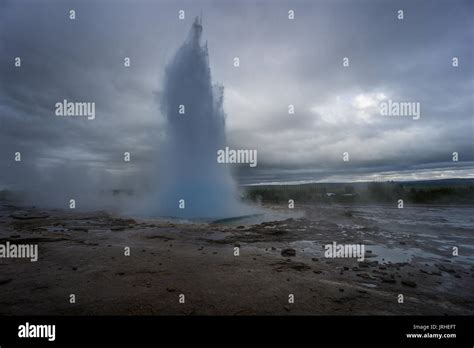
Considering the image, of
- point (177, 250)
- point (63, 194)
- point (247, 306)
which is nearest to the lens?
point (247, 306)

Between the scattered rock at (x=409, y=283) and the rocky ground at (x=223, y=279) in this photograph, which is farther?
the scattered rock at (x=409, y=283)

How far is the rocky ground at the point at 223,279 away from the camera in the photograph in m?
5.18

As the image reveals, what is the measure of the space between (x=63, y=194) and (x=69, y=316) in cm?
5729

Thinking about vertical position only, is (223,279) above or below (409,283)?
above

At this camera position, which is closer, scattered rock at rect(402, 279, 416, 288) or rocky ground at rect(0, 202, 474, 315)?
rocky ground at rect(0, 202, 474, 315)

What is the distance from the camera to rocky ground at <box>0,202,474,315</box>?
5.18 meters

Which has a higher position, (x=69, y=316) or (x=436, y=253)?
(x=69, y=316)

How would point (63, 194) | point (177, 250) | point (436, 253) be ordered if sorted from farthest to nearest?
point (63, 194), point (436, 253), point (177, 250)

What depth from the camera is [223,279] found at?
6.65 metres

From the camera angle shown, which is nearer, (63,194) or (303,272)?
(303,272)

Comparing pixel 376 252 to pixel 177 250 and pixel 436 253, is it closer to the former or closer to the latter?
pixel 436 253

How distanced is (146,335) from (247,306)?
1995 mm

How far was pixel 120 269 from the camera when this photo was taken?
7312 mm

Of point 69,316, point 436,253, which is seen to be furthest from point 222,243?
point 436,253
